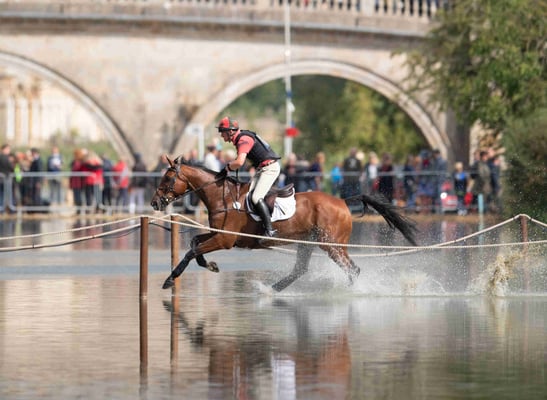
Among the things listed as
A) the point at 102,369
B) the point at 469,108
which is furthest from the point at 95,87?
the point at 102,369

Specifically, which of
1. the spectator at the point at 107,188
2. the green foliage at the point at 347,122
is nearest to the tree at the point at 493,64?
the spectator at the point at 107,188

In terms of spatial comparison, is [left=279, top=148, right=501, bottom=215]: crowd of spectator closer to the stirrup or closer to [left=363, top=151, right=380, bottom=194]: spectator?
[left=363, top=151, right=380, bottom=194]: spectator

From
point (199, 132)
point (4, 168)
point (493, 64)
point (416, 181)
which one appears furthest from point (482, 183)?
point (199, 132)

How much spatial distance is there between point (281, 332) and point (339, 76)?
3791 centimetres

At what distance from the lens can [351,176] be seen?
43.2 m

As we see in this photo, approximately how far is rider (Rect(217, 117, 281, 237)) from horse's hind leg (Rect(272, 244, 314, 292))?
42cm

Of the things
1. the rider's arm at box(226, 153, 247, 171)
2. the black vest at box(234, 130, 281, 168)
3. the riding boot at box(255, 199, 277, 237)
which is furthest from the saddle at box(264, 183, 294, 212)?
the rider's arm at box(226, 153, 247, 171)

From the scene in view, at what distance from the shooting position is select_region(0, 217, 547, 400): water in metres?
12.2

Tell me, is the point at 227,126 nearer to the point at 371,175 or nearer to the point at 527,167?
the point at 527,167

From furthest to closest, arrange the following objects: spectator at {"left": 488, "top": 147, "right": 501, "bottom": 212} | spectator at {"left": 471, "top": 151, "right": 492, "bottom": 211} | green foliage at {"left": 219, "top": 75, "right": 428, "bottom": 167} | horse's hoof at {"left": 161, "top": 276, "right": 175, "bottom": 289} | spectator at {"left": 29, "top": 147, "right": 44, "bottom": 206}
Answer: green foliage at {"left": 219, "top": 75, "right": 428, "bottom": 167}
spectator at {"left": 29, "top": 147, "right": 44, "bottom": 206}
spectator at {"left": 471, "top": 151, "right": 492, "bottom": 211}
spectator at {"left": 488, "top": 147, "right": 501, "bottom": 212}
horse's hoof at {"left": 161, "top": 276, "right": 175, "bottom": 289}

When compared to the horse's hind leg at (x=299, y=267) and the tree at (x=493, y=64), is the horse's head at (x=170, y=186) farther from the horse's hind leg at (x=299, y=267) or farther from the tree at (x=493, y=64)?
the tree at (x=493, y=64)

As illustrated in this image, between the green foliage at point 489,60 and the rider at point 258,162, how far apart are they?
70.0ft

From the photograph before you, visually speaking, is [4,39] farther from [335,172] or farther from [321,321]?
[321,321]

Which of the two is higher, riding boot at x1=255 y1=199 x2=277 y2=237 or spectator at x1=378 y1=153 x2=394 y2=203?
spectator at x1=378 y1=153 x2=394 y2=203
